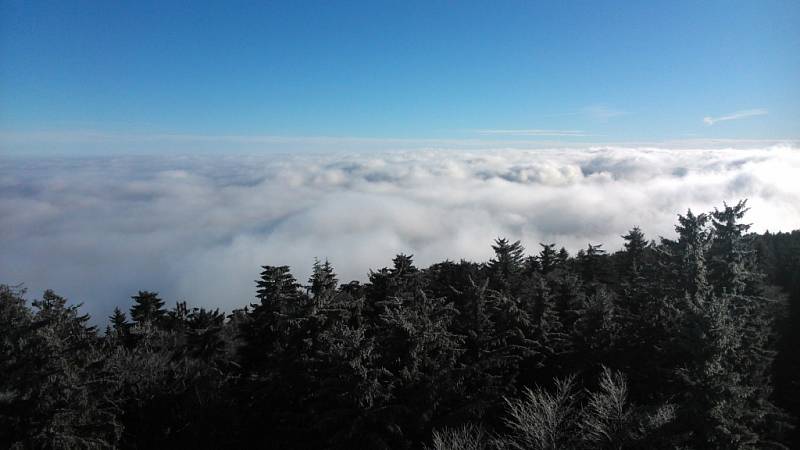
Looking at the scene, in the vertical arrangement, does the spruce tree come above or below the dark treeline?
below

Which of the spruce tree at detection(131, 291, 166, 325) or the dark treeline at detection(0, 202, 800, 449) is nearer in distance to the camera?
the dark treeline at detection(0, 202, 800, 449)

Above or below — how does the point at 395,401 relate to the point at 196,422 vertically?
above

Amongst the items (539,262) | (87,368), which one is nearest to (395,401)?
(87,368)

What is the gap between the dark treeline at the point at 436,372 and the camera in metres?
15.9

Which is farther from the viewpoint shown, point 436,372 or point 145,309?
point 145,309

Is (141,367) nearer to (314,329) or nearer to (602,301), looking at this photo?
(314,329)

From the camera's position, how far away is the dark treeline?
52.1ft

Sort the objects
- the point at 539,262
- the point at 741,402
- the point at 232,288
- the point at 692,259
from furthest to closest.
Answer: the point at 232,288
the point at 539,262
the point at 692,259
the point at 741,402

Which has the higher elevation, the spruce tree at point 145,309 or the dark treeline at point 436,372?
the dark treeline at point 436,372

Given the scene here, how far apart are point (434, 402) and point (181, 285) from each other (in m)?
186

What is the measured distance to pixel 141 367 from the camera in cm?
2336

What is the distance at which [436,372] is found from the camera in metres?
19.9

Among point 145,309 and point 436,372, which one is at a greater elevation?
point 436,372

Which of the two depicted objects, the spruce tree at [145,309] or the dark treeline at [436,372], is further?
the spruce tree at [145,309]
